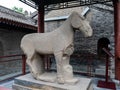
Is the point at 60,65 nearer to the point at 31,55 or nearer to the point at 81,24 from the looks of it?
the point at 31,55

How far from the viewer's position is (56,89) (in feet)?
6.48

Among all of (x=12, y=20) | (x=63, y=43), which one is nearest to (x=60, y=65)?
(x=63, y=43)

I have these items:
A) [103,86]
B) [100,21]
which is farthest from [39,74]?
[100,21]

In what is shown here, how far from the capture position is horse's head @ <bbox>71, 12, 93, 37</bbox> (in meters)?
1.95

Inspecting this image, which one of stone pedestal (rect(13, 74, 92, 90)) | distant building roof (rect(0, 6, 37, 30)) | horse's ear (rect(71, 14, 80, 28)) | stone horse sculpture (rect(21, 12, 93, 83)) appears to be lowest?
stone pedestal (rect(13, 74, 92, 90))

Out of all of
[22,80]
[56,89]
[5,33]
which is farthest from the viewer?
[5,33]

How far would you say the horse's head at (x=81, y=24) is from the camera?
1946mm

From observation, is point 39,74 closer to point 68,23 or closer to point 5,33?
point 68,23

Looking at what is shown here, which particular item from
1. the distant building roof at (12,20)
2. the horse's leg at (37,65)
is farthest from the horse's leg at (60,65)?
the distant building roof at (12,20)

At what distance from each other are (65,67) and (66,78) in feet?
0.58

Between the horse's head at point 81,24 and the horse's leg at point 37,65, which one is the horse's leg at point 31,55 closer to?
the horse's leg at point 37,65

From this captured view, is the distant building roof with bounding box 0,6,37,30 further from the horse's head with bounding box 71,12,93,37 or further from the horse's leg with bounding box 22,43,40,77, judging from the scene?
the horse's head with bounding box 71,12,93,37

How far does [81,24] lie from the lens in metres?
1.95

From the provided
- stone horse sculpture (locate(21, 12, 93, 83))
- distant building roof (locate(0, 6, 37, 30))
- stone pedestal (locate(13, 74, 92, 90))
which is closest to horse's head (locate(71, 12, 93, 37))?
stone horse sculpture (locate(21, 12, 93, 83))
